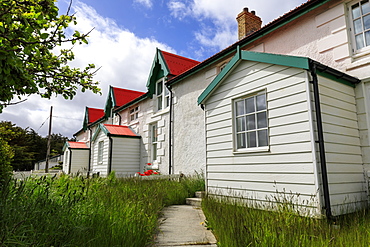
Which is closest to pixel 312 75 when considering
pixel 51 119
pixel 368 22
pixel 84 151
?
pixel 368 22

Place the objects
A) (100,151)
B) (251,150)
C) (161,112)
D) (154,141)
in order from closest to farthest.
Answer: (251,150) → (161,112) → (154,141) → (100,151)

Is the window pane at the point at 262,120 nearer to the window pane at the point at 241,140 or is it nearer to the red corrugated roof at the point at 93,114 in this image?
the window pane at the point at 241,140

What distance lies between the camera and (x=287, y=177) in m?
4.99

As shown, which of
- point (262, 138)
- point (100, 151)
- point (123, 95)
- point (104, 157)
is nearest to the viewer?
point (262, 138)

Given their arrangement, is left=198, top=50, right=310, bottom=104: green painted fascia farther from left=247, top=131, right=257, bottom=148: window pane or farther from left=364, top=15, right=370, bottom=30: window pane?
left=364, top=15, right=370, bottom=30: window pane

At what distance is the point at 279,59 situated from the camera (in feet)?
17.6

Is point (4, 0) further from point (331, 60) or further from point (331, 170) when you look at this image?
point (331, 60)

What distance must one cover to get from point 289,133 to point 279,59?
161 centimetres

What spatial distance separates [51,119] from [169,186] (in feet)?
83.0

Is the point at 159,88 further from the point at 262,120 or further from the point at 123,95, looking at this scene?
the point at 262,120

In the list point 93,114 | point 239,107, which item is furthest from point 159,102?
point 93,114

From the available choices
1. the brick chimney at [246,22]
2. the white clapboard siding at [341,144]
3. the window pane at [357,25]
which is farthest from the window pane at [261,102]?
the brick chimney at [246,22]

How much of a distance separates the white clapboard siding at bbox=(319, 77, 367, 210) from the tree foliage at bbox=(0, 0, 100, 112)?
4.75 m

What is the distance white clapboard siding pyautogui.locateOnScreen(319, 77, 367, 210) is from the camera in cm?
473
